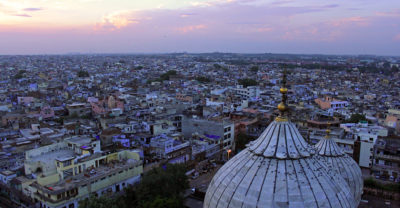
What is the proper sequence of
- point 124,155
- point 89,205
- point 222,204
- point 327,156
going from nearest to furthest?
point 222,204
point 327,156
point 89,205
point 124,155

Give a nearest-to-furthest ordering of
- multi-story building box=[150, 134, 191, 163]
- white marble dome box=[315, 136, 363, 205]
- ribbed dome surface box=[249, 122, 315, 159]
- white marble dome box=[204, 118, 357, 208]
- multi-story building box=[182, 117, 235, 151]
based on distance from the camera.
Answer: white marble dome box=[204, 118, 357, 208], ribbed dome surface box=[249, 122, 315, 159], white marble dome box=[315, 136, 363, 205], multi-story building box=[150, 134, 191, 163], multi-story building box=[182, 117, 235, 151]

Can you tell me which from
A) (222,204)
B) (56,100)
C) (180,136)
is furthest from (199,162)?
(56,100)

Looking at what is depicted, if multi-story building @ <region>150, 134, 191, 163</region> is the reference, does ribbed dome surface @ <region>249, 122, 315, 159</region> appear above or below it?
above

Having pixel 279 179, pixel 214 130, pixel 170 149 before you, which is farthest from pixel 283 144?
pixel 214 130

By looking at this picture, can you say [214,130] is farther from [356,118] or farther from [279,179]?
[279,179]

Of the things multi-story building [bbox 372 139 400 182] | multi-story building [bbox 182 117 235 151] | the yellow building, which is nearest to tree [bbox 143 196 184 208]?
the yellow building

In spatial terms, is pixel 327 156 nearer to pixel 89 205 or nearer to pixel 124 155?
pixel 89 205

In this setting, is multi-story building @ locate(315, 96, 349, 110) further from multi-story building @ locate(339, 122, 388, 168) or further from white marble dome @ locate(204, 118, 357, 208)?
white marble dome @ locate(204, 118, 357, 208)
